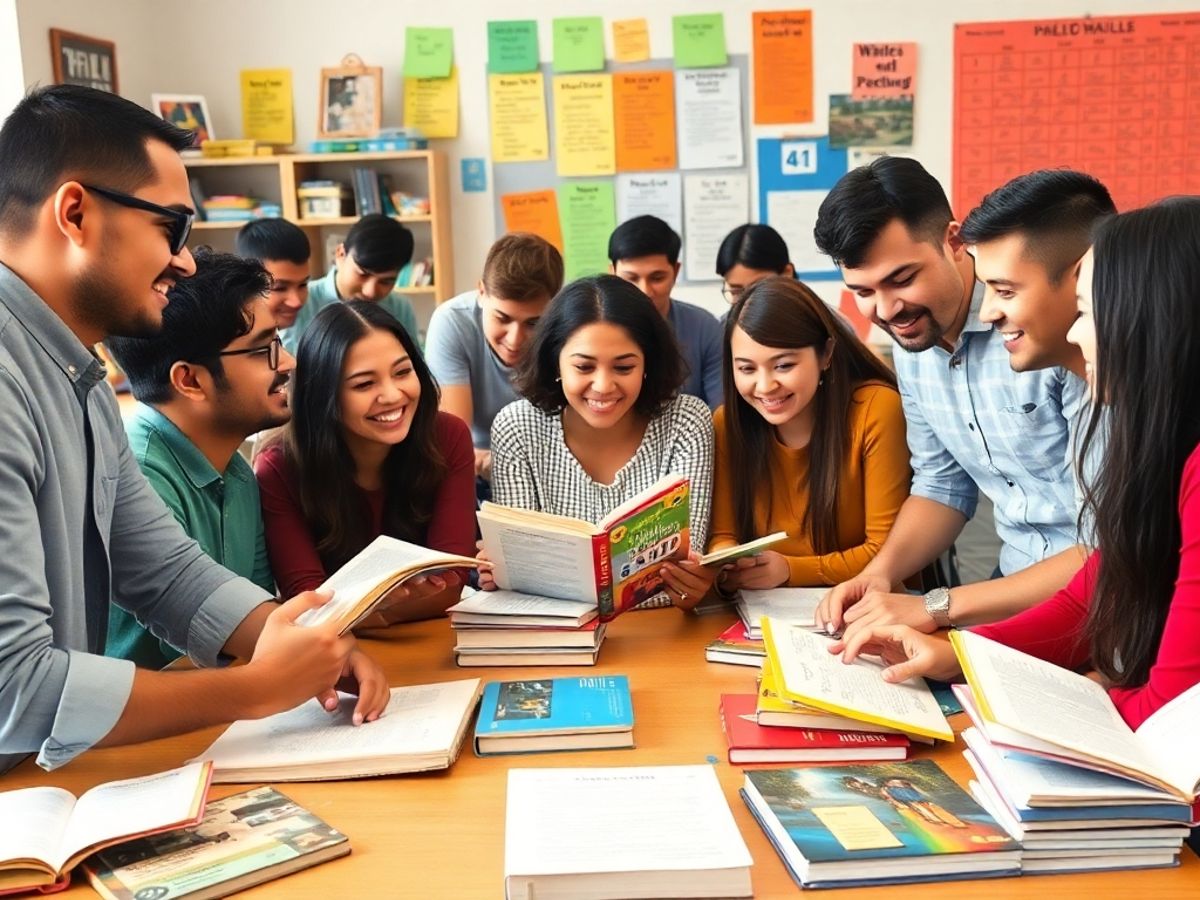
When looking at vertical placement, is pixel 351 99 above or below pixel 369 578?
above

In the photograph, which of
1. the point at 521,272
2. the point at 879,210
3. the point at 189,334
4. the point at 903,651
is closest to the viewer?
the point at 903,651

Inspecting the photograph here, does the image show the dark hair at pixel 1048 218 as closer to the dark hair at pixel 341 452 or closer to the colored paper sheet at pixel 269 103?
the dark hair at pixel 341 452

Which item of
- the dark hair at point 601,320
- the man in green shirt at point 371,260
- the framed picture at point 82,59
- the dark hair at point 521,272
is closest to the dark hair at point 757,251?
the dark hair at point 521,272

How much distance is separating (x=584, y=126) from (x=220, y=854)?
4016mm

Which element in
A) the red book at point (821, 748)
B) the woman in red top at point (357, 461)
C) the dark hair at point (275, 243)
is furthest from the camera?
the dark hair at point (275, 243)

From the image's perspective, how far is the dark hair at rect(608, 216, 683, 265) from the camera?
10.9 feet

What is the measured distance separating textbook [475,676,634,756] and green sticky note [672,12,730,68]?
144 inches

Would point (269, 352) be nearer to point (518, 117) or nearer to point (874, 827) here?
point (874, 827)

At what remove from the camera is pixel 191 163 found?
15.4 ft

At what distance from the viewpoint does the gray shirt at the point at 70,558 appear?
122 cm

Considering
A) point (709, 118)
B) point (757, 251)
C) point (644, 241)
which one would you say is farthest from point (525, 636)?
point (709, 118)

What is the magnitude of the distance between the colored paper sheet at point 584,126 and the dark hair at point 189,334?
297 centimetres

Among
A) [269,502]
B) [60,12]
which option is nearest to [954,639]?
[269,502]

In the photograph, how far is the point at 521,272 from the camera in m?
2.87
